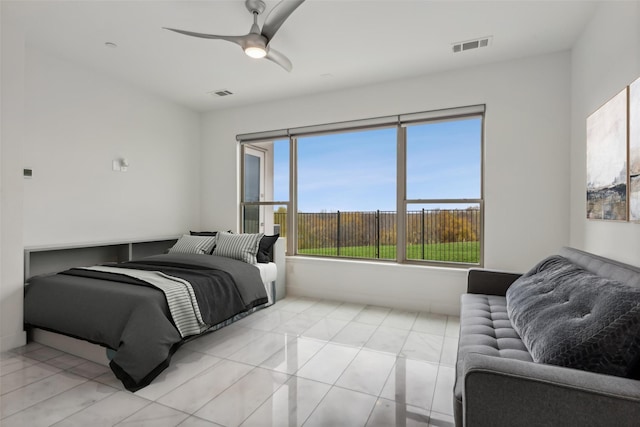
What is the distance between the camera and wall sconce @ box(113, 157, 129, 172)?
4.02 m

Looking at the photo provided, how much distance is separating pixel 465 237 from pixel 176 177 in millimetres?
4097

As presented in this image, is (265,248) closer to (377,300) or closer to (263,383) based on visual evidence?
(377,300)

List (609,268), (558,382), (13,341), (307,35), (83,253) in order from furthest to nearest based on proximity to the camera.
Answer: (83,253) < (307,35) < (13,341) < (609,268) < (558,382)

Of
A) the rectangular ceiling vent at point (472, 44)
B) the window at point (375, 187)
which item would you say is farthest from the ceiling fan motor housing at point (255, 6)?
the window at point (375, 187)

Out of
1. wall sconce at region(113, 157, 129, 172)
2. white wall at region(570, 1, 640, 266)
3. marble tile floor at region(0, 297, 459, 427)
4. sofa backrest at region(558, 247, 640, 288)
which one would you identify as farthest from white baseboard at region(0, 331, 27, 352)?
white wall at region(570, 1, 640, 266)

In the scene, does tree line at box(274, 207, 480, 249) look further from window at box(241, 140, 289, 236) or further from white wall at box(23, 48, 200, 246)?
white wall at box(23, 48, 200, 246)

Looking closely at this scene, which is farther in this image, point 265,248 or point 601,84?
point 265,248

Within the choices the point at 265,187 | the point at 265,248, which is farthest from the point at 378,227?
the point at 265,187

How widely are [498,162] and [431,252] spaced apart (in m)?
1.29

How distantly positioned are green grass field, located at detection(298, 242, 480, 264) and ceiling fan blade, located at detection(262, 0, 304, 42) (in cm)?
289

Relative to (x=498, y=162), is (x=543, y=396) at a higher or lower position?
lower

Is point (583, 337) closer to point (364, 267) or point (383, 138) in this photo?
point (364, 267)

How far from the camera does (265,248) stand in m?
4.15

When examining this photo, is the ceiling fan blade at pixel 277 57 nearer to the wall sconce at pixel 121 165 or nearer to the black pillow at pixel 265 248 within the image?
the black pillow at pixel 265 248
